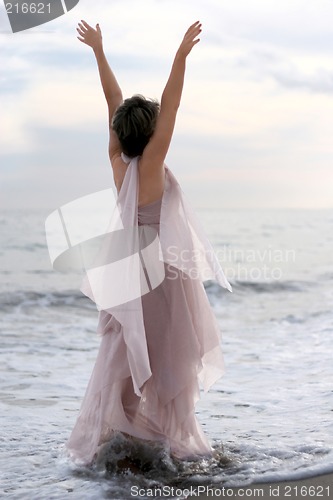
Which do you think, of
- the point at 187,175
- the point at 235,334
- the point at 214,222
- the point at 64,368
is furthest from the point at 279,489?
the point at 214,222

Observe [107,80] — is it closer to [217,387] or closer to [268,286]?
[217,387]

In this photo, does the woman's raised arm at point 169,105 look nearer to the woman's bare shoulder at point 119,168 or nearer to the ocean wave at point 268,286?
the woman's bare shoulder at point 119,168

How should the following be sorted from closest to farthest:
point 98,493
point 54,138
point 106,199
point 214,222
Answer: point 98,493 → point 106,199 → point 54,138 → point 214,222

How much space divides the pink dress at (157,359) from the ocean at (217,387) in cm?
14

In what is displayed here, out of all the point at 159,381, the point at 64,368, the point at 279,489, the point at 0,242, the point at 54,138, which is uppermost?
the point at 159,381

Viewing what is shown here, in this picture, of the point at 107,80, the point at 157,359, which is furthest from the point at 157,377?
the point at 107,80

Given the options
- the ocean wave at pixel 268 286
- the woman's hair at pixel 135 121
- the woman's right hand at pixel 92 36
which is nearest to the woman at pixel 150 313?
the woman's hair at pixel 135 121

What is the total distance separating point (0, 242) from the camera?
21.4 meters

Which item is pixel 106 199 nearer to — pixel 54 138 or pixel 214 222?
pixel 54 138

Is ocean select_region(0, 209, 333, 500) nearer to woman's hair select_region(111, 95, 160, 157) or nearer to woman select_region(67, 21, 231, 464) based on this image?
woman select_region(67, 21, 231, 464)

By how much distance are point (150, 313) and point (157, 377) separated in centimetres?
34

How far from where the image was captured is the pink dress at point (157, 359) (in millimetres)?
4336

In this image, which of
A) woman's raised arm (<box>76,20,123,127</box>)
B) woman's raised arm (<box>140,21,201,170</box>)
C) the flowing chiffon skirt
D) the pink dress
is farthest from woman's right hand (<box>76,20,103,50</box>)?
the flowing chiffon skirt

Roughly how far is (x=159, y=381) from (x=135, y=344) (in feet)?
0.95
